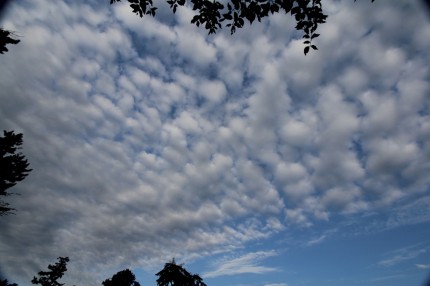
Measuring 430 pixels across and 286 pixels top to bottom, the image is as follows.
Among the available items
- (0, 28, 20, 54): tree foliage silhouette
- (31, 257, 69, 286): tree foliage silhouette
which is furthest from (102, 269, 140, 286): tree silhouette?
(0, 28, 20, 54): tree foliage silhouette

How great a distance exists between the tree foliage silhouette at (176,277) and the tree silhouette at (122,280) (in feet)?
46.1

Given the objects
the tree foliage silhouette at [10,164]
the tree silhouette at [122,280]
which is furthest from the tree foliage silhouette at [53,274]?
the tree foliage silhouette at [10,164]

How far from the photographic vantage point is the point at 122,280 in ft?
129

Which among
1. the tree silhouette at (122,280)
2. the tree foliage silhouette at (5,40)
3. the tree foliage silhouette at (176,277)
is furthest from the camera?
the tree silhouette at (122,280)

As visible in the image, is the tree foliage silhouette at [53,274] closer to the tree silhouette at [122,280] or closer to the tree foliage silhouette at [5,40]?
the tree silhouette at [122,280]

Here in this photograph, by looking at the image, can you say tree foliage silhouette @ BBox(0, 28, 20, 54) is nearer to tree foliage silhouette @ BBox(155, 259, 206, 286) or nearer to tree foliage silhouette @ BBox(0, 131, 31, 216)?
tree foliage silhouette @ BBox(0, 131, 31, 216)

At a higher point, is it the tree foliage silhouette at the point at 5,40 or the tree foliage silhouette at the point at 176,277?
the tree foliage silhouette at the point at 5,40

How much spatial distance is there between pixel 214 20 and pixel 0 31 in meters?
15.3

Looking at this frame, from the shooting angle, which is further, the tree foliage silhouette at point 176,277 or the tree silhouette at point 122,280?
the tree silhouette at point 122,280

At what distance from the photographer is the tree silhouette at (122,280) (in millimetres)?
38938

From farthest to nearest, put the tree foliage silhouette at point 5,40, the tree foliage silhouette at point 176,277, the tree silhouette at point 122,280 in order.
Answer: the tree silhouette at point 122,280, the tree foliage silhouette at point 176,277, the tree foliage silhouette at point 5,40

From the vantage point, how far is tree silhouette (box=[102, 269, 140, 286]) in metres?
38.9

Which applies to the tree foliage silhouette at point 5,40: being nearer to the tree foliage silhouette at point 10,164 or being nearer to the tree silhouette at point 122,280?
the tree foliage silhouette at point 10,164

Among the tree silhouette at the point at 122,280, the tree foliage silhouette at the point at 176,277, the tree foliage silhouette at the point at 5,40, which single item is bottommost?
the tree foliage silhouette at the point at 176,277
